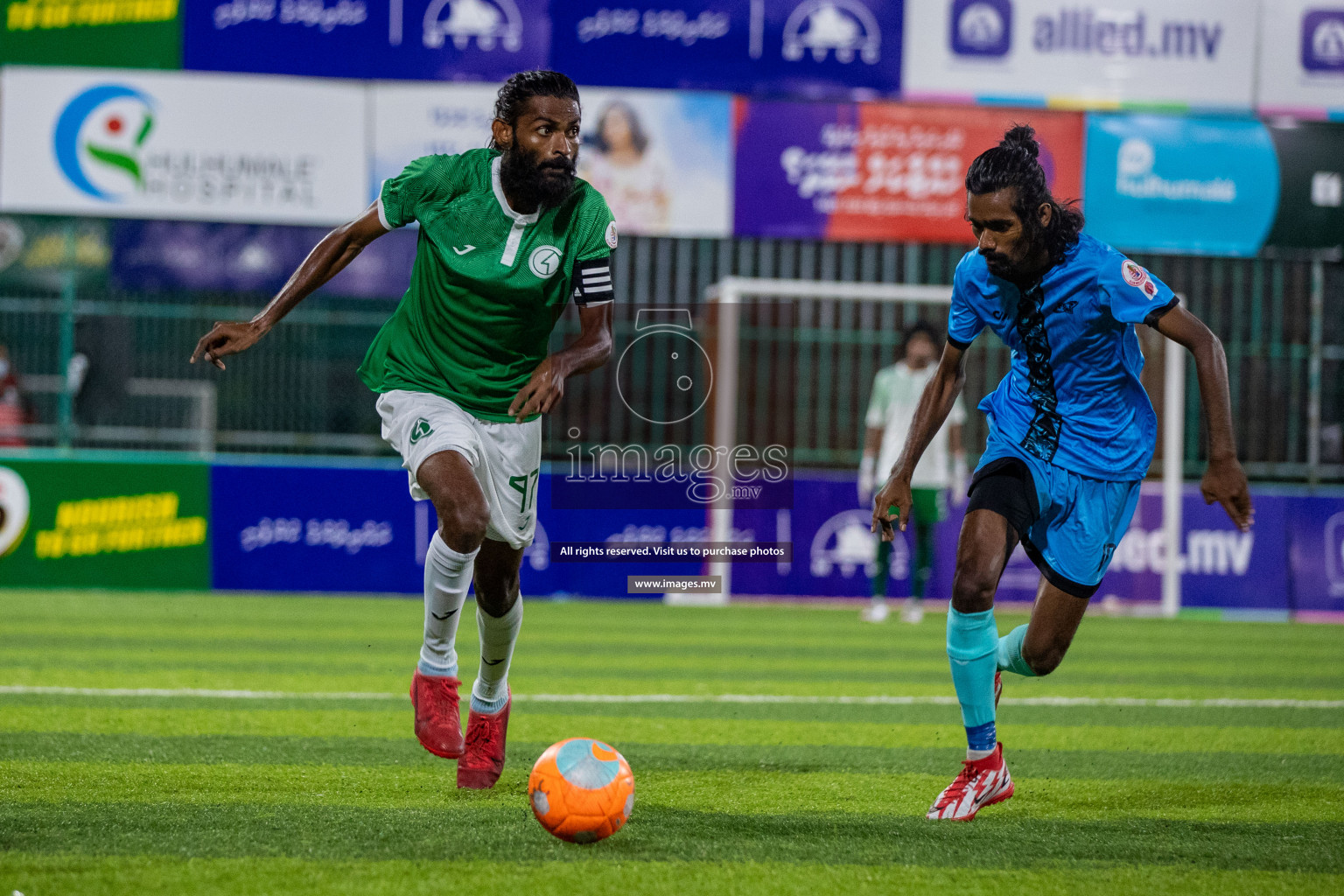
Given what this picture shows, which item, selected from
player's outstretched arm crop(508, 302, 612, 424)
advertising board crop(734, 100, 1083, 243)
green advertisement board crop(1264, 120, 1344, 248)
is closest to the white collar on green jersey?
player's outstretched arm crop(508, 302, 612, 424)

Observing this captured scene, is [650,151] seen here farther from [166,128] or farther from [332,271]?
[332,271]

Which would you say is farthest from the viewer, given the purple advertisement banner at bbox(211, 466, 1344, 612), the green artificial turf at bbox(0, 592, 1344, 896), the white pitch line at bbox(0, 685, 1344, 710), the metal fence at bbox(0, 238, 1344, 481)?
the metal fence at bbox(0, 238, 1344, 481)

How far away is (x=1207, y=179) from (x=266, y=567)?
31.8 ft

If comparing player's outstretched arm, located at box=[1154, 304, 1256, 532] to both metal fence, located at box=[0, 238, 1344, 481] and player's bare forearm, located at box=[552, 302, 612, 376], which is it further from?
metal fence, located at box=[0, 238, 1344, 481]

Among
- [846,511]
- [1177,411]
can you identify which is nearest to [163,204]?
[846,511]

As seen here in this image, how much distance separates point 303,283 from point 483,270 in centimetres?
57

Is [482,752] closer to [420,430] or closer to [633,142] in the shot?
[420,430]

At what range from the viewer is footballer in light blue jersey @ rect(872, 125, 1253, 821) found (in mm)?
4555

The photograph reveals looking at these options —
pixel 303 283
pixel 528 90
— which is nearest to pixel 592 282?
pixel 528 90

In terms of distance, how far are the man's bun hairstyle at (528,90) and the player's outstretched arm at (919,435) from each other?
4.81 ft

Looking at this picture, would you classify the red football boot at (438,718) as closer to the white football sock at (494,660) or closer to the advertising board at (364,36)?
the white football sock at (494,660)

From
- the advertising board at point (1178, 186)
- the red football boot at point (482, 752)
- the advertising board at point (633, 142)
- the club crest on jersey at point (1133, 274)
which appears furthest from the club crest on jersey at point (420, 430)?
the advertising board at point (1178, 186)

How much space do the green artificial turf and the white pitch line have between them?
0.14ft

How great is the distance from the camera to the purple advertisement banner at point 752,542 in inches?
543
